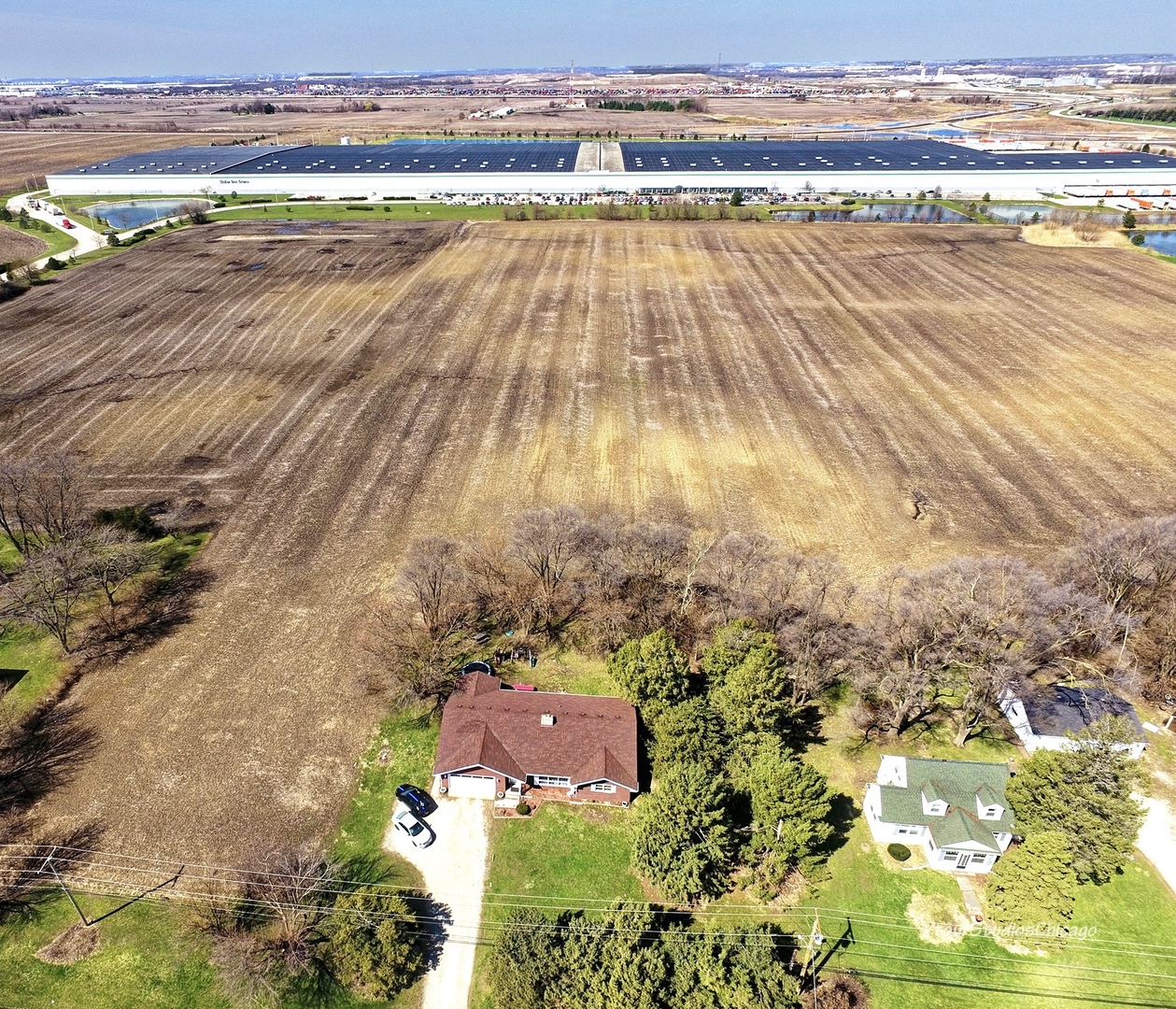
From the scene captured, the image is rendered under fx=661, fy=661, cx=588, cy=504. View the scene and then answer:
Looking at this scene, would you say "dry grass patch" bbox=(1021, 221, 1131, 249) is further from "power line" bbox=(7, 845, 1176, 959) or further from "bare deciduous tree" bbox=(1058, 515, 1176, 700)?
"power line" bbox=(7, 845, 1176, 959)

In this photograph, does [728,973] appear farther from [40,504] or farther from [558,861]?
[40,504]

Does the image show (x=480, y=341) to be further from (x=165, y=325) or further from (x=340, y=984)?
(x=340, y=984)

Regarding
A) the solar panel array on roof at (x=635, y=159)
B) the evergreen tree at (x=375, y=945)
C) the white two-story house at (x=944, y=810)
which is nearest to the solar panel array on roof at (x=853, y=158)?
the solar panel array on roof at (x=635, y=159)

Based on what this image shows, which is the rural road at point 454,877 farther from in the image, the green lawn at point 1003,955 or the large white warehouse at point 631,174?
the large white warehouse at point 631,174

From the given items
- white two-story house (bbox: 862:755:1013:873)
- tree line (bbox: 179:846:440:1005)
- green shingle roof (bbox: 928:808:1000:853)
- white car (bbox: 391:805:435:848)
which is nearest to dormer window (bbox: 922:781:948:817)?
white two-story house (bbox: 862:755:1013:873)

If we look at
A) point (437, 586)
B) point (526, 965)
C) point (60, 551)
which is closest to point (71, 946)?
point (526, 965)

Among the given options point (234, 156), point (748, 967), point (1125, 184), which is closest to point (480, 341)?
point (748, 967)
